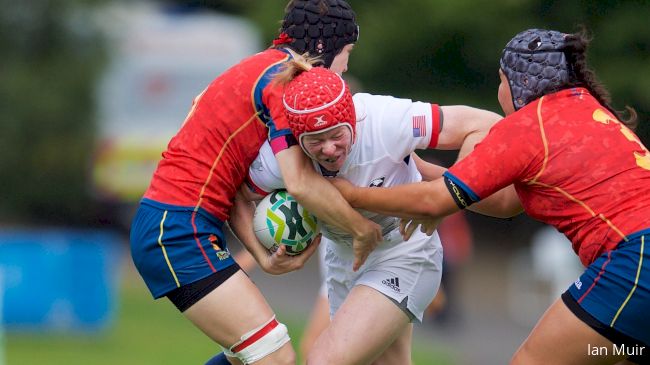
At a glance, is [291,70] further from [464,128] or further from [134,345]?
[134,345]

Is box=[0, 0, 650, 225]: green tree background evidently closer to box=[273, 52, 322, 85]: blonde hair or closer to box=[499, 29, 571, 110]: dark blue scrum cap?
box=[499, 29, 571, 110]: dark blue scrum cap

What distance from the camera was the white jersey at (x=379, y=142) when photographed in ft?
19.8

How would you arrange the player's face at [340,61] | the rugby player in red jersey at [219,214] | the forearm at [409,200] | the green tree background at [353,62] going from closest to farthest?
the forearm at [409,200] → the rugby player in red jersey at [219,214] → the player's face at [340,61] → the green tree background at [353,62]

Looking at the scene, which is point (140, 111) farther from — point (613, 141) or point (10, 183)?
point (613, 141)

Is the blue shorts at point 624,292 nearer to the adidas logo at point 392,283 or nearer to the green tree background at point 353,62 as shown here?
the adidas logo at point 392,283

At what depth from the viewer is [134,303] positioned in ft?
59.3

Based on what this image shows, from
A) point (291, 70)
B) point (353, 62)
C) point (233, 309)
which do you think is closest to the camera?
point (291, 70)

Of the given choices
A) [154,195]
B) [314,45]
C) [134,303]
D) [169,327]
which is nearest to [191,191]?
[154,195]

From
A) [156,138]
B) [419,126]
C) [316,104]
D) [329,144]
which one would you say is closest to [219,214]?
[329,144]

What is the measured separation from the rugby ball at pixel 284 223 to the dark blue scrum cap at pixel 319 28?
2.41 ft

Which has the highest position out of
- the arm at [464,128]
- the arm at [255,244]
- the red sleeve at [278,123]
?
the red sleeve at [278,123]

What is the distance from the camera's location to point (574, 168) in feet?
18.3

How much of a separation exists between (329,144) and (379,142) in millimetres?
419

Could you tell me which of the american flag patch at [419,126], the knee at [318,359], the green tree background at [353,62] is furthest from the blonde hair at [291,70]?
the green tree background at [353,62]
